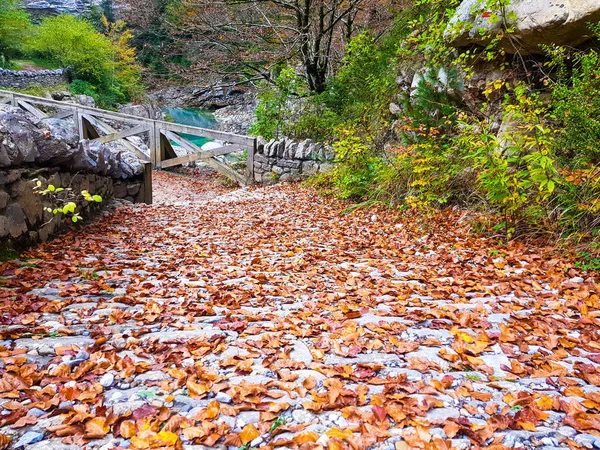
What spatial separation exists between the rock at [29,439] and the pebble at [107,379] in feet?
1.09

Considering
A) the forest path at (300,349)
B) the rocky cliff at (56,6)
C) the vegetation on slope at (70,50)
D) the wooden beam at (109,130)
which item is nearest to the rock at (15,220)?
the forest path at (300,349)

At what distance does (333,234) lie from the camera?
16.1 ft

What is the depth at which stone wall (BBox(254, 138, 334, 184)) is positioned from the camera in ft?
28.0

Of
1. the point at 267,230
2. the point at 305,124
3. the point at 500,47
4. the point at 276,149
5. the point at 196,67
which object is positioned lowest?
the point at 267,230

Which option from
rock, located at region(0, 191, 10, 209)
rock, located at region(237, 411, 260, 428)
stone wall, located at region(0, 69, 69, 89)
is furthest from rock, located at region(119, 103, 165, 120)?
rock, located at region(237, 411, 260, 428)

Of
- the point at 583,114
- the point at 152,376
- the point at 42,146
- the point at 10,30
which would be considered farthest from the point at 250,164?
the point at 10,30

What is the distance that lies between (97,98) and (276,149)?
49.0 feet

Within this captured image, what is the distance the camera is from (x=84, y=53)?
1969 centimetres

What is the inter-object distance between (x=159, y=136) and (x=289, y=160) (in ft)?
12.9

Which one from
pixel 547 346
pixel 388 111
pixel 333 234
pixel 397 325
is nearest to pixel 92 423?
pixel 397 325

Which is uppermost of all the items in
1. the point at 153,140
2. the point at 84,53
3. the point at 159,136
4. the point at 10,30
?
the point at 10,30

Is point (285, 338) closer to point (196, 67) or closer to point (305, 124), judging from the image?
point (305, 124)

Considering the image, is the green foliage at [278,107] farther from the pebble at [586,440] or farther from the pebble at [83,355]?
the pebble at [586,440]

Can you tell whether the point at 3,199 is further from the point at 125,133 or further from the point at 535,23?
the point at 125,133
